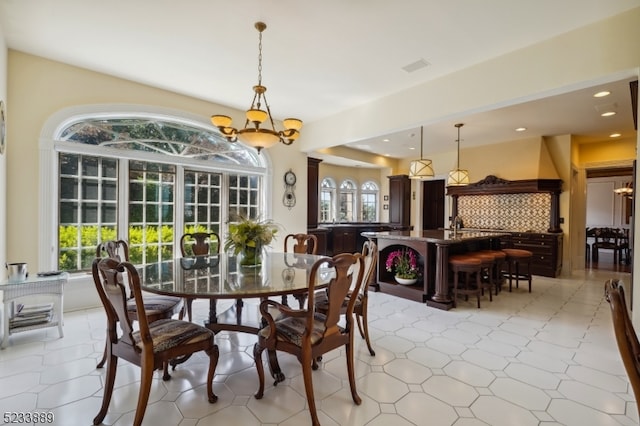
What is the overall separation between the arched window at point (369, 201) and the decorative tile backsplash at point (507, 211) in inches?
112

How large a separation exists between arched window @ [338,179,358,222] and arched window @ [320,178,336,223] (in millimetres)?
267

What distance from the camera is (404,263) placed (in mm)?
4656

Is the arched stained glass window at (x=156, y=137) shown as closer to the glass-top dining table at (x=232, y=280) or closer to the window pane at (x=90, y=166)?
the window pane at (x=90, y=166)

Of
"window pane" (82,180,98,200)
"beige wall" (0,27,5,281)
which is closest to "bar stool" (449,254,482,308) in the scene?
"window pane" (82,180,98,200)

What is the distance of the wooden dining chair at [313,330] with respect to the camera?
1.81 metres

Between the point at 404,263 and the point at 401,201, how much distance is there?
4.31 metres

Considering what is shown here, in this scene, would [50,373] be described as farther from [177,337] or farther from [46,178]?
[46,178]

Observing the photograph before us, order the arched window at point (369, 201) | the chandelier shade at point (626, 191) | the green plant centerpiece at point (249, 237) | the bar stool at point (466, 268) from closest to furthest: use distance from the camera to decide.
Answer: the green plant centerpiece at point (249, 237) → the bar stool at point (466, 268) → the chandelier shade at point (626, 191) → the arched window at point (369, 201)

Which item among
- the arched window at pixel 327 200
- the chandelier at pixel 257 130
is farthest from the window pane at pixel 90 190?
the arched window at pixel 327 200

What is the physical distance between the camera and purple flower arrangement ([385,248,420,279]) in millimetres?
4605

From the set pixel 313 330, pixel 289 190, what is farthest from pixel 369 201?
pixel 313 330

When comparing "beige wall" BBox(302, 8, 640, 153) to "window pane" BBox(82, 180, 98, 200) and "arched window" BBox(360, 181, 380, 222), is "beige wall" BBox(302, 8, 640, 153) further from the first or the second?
"arched window" BBox(360, 181, 380, 222)

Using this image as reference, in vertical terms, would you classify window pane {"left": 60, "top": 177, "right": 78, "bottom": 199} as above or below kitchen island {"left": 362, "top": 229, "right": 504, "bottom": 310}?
above

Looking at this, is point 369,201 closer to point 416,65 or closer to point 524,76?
point 416,65
